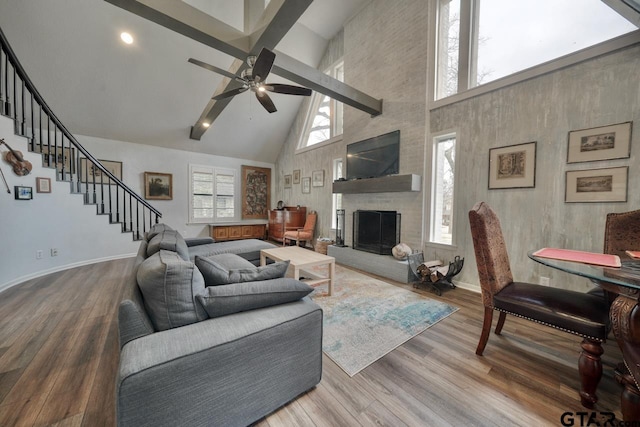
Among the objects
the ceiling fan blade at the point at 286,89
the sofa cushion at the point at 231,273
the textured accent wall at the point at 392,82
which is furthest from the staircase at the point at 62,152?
the textured accent wall at the point at 392,82

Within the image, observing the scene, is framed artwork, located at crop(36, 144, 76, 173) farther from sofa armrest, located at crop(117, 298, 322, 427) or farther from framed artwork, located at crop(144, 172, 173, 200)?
sofa armrest, located at crop(117, 298, 322, 427)

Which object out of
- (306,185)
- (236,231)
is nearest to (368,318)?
(306,185)

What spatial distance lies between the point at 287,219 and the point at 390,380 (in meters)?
5.08

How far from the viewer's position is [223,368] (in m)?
1.02

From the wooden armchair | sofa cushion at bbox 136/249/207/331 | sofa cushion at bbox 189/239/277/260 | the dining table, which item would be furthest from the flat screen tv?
sofa cushion at bbox 136/249/207/331

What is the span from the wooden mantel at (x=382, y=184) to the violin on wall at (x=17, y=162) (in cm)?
460

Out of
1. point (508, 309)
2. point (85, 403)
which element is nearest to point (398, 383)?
point (508, 309)

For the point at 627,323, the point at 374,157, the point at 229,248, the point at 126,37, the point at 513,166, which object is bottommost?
the point at 229,248

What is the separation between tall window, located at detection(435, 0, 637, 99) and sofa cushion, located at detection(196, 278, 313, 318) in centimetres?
358

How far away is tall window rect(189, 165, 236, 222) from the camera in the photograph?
6462 millimetres

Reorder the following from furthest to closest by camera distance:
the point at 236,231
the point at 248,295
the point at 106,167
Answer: the point at 236,231 < the point at 106,167 < the point at 248,295

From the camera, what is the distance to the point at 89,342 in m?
1.85

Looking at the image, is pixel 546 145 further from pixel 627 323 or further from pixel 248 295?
pixel 248 295

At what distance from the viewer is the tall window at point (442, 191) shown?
3.49 metres
